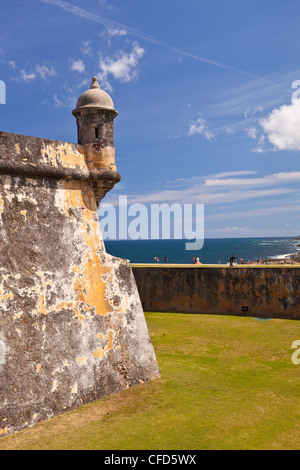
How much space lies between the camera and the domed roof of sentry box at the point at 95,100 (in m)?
8.29

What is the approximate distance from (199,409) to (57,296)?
3064mm

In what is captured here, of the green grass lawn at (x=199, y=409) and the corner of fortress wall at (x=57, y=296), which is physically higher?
the corner of fortress wall at (x=57, y=296)

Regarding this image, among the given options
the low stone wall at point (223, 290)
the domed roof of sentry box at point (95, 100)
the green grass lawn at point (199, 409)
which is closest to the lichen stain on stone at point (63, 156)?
the domed roof of sentry box at point (95, 100)

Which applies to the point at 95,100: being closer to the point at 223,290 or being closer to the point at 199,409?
the point at 199,409

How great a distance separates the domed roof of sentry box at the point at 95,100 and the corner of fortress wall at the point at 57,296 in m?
0.96

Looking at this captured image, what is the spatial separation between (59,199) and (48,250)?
3.50 ft

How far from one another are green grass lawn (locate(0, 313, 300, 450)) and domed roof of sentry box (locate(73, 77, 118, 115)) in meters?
5.74

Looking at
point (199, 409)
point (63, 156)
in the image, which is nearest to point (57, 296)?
point (63, 156)

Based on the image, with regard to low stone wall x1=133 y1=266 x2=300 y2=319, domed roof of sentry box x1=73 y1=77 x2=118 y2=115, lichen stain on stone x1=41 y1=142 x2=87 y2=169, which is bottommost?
low stone wall x1=133 y1=266 x2=300 y2=319

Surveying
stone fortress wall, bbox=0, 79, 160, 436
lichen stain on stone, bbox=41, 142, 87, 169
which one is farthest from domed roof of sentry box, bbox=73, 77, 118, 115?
lichen stain on stone, bbox=41, 142, 87, 169

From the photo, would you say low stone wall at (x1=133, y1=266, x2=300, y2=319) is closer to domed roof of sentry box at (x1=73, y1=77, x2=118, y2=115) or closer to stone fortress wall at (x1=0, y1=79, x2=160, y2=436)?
stone fortress wall at (x1=0, y1=79, x2=160, y2=436)

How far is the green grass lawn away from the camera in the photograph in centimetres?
554

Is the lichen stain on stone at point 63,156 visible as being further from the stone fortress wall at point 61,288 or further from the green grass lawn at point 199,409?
the green grass lawn at point 199,409

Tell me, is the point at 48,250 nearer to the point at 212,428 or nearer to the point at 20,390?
the point at 20,390
